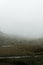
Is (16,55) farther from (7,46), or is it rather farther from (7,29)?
(7,29)

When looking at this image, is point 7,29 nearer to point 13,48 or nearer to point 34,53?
point 13,48

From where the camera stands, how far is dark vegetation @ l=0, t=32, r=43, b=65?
2.20 metres

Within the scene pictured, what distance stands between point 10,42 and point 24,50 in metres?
0.23

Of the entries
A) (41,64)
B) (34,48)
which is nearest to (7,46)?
(34,48)

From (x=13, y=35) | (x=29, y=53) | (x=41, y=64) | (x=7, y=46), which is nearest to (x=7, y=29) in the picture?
(x=13, y=35)

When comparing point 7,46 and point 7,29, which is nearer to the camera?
point 7,46

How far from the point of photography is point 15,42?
2.27 m

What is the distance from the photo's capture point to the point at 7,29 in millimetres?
2414

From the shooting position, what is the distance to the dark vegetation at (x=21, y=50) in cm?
220

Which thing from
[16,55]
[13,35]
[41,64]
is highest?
[13,35]

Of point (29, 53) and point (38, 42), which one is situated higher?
point (38, 42)

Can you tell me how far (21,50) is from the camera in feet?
7.29

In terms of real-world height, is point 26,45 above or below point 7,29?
below

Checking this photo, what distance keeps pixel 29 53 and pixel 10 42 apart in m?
0.31
